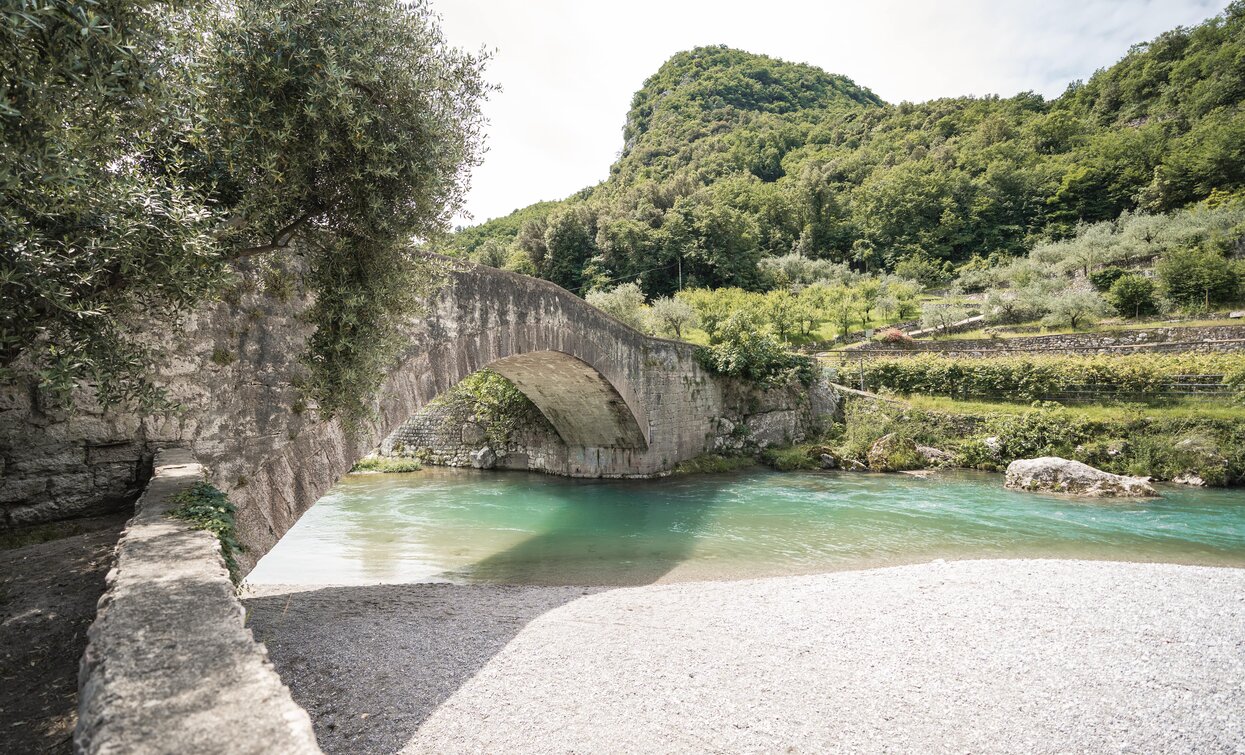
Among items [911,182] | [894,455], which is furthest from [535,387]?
[911,182]

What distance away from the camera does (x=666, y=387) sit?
18.4 metres

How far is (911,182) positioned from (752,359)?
55.9m

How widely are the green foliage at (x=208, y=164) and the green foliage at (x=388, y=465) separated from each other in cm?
1521

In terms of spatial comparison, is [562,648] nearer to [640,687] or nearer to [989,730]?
[640,687]

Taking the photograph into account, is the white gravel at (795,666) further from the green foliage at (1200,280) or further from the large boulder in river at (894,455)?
the green foliage at (1200,280)

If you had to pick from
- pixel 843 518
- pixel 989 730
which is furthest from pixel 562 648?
pixel 843 518

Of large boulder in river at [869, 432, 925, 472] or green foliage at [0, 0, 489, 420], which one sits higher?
green foliage at [0, 0, 489, 420]

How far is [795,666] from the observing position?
5.18 metres

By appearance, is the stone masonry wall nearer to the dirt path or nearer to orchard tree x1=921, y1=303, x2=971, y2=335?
the dirt path

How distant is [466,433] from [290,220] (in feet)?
55.3

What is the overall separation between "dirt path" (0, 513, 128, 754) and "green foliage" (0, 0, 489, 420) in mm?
1156

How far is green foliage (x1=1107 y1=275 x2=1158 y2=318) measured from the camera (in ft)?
102

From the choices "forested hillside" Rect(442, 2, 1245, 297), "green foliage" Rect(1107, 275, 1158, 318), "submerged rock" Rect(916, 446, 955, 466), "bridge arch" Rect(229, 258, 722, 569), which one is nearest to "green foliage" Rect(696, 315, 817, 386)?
"bridge arch" Rect(229, 258, 722, 569)

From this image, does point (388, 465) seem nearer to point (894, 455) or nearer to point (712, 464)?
point (712, 464)
